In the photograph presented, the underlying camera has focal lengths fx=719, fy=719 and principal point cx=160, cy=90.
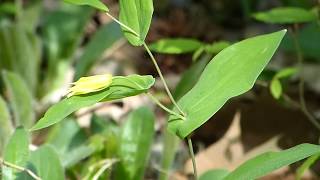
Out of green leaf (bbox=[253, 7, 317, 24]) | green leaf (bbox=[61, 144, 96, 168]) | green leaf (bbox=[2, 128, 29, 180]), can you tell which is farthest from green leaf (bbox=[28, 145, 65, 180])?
green leaf (bbox=[253, 7, 317, 24])

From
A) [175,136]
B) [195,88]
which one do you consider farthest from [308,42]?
[195,88]

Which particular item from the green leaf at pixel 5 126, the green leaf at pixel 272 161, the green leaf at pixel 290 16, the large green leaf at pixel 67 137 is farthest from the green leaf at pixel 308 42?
the green leaf at pixel 272 161

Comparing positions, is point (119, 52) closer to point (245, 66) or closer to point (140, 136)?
point (140, 136)

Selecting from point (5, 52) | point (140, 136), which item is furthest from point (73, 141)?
point (5, 52)

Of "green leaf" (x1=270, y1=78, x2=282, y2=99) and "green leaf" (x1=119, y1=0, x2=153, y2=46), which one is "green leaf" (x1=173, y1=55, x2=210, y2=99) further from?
"green leaf" (x1=119, y1=0, x2=153, y2=46)

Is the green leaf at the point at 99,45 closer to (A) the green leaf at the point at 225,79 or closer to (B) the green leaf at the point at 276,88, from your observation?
(B) the green leaf at the point at 276,88
